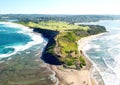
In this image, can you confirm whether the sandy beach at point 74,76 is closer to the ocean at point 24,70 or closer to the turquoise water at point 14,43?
the ocean at point 24,70

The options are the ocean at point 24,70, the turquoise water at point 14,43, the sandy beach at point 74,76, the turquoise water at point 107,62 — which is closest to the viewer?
the ocean at point 24,70

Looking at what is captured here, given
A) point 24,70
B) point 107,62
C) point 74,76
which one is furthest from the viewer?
point 107,62

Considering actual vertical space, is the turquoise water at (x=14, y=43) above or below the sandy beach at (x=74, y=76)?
below

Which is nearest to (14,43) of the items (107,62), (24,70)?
(24,70)

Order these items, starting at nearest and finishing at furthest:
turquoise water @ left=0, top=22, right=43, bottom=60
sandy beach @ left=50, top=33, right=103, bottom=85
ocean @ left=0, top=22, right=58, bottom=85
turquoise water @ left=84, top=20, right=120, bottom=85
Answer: ocean @ left=0, top=22, right=58, bottom=85
sandy beach @ left=50, top=33, right=103, bottom=85
turquoise water @ left=84, top=20, right=120, bottom=85
turquoise water @ left=0, top=22, right=43, bottom=60

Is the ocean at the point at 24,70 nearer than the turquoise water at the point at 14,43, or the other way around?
the ocean at the point at 24,70

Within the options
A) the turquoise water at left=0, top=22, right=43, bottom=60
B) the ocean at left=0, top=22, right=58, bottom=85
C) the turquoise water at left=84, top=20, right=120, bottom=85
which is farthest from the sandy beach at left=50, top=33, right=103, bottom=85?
the turquoise water at left=0, top=22, right=43, bottom=60

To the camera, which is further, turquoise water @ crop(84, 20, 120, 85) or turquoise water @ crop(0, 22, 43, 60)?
turquoise water @ crop(0, 22, 43, 60)

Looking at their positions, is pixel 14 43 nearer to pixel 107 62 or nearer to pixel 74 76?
pixel 107 62

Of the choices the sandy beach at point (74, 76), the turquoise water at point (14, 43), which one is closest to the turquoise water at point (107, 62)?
the sandy beach at point (74, 76)

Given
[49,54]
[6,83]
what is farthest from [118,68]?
[6,83]

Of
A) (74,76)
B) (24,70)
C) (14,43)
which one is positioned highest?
(74,76)

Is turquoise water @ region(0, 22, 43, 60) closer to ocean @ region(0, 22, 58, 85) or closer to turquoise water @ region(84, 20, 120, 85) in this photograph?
ocean @ region(0, 22, 58, 85)
